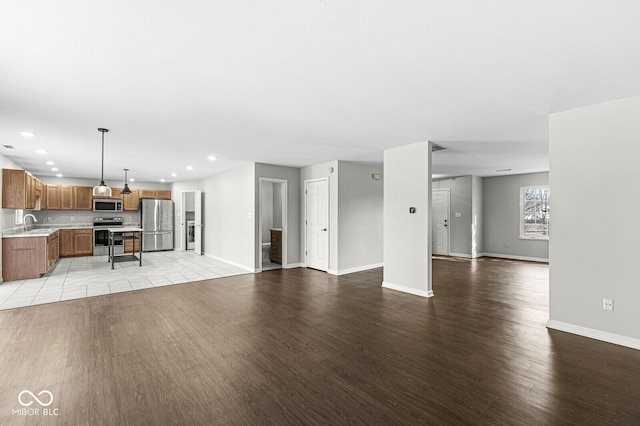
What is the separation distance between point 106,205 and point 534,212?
13010mm

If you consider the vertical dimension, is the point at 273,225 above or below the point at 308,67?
below

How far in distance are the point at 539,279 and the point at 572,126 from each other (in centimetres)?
387

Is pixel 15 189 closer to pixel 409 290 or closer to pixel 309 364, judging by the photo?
pixel 309 364

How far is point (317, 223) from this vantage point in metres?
7.04

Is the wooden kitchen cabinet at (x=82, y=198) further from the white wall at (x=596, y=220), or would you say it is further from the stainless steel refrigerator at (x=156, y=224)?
the white wall at (x=596, y=220)

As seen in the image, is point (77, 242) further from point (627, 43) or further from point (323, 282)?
point (627, 43)

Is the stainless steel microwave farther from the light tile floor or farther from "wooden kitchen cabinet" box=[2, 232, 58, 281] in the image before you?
"wooden kitchen cabinet" box=[2, 232, 58, 281]

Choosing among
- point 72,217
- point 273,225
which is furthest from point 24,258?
point 273,225

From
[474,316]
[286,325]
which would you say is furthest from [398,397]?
[474,316]

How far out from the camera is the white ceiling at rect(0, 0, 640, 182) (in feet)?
5.84

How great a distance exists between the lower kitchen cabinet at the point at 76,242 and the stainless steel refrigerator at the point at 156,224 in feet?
4.76

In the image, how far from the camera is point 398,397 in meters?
2.21

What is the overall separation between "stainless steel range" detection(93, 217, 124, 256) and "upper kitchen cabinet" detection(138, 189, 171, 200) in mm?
1232

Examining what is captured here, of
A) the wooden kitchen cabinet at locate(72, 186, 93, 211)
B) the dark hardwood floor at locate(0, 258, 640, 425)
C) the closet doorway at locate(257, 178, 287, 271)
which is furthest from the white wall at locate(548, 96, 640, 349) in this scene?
the wooden kitchen cabinet at locate(72, 186, 93, 211)
